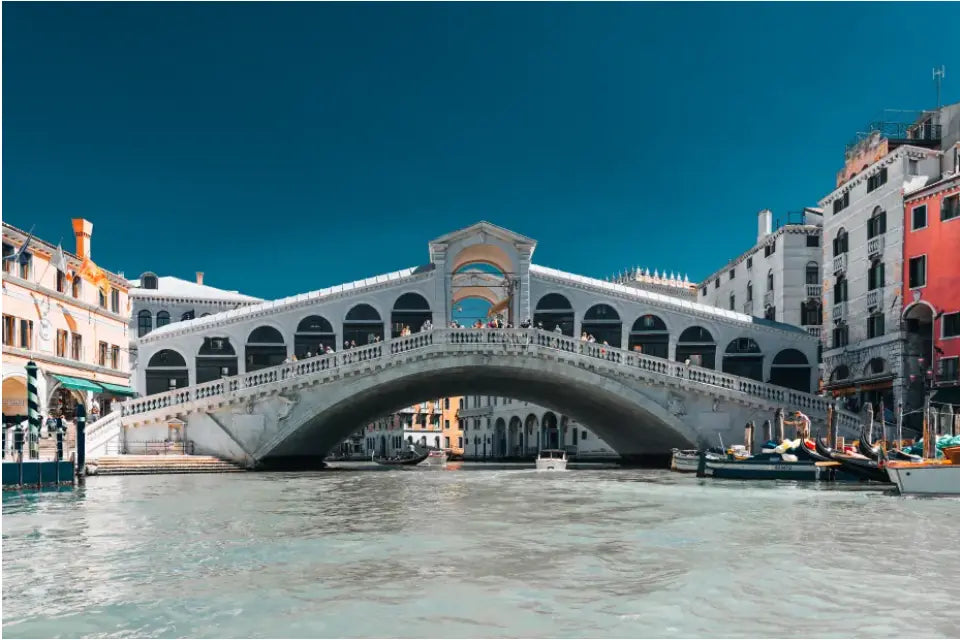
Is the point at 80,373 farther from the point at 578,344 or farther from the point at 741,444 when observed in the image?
the point at 741,444

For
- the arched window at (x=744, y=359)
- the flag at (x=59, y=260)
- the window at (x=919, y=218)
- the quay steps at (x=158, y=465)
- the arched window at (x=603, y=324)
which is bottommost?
the quay steps at (x=158, y=465)

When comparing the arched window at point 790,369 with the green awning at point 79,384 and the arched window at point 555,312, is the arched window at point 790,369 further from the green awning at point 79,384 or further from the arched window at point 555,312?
the green awning at point 79,384

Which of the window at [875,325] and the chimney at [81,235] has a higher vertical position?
the chimney at [81,235]

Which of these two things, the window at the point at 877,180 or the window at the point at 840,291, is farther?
the window at the point at 840,291

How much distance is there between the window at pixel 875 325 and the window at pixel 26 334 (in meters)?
23.9

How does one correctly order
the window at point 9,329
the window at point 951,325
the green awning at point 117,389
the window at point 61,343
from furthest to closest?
the green awning at point 117,389
the window at point 61,343
the window at point 951,325
the window at point 9,329

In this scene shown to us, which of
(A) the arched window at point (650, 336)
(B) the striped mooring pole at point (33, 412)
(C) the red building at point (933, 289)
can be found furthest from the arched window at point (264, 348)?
(C) the red building at point (933, 289)

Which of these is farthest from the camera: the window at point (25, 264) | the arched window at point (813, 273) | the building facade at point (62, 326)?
the arched window at point (813, 273)

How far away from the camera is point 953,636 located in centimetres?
618

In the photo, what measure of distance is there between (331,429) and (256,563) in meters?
21.0

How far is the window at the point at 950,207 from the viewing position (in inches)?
921

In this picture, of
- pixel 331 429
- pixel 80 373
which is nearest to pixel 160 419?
pixel 80 373

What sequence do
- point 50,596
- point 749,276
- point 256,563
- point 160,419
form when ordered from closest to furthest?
point 50,596 → point 256,563 → point 160,419 → point 749,276

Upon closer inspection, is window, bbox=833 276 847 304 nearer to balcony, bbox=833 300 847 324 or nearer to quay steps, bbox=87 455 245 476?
balcony, bbox=833 300 847 324
